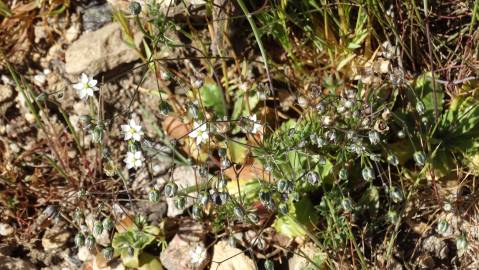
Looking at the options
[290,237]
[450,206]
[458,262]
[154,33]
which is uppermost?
[154,33]

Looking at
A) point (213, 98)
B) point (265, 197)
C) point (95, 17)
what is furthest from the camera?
point (95, 17)

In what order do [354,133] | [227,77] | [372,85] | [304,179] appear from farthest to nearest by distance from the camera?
[227,77] → [372,85] → [304,179] → [354,133]

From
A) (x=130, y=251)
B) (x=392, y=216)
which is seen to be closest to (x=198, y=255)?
(x=130, y=251)

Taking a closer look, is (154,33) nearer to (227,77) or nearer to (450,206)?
(227,77)

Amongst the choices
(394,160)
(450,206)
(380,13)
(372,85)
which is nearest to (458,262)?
(450,206)

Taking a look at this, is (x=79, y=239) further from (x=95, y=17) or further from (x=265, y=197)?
(x=95, y=17)

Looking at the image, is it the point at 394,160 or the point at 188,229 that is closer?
the point at 394,160

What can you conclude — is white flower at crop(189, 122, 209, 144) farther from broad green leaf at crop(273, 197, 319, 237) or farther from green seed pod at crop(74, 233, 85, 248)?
green seed pod at crop(74, 233, 85, 248)
